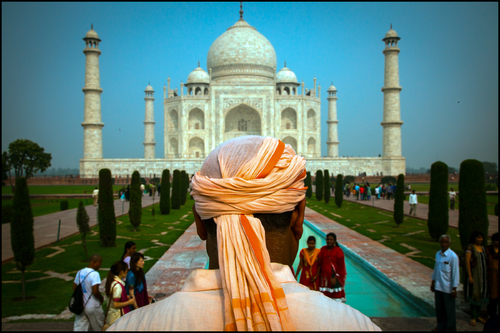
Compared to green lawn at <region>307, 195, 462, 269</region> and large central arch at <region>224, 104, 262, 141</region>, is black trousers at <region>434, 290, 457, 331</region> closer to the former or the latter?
green lawn at <region>307, 195, 462, 269</region>

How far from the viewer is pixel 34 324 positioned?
3.68m

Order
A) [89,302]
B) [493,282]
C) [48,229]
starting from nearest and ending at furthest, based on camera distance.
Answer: [89,302] < [493,282] < [48,229]

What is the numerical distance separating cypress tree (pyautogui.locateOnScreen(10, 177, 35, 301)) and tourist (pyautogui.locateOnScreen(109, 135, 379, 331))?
4.87 metres

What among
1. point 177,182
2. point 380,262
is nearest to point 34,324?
point 380,262

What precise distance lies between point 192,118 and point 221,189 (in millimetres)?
31260

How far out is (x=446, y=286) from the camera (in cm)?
362

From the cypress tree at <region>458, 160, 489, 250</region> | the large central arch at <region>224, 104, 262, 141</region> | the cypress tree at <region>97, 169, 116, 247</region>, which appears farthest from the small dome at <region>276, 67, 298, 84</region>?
the cypress tree at <region>458, 160, 489, 250</region>

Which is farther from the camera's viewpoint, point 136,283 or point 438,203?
point 438,203

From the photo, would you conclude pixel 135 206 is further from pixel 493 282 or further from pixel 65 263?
pixel 493 282

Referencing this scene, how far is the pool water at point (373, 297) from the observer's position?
440 centimetres

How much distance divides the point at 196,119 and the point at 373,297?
2782cm

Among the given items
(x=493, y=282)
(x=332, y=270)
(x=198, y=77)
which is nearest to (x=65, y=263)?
(x=332, y=270)

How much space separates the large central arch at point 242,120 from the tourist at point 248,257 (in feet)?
101

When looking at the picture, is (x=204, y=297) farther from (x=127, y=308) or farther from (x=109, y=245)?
(x=109, y=245)
